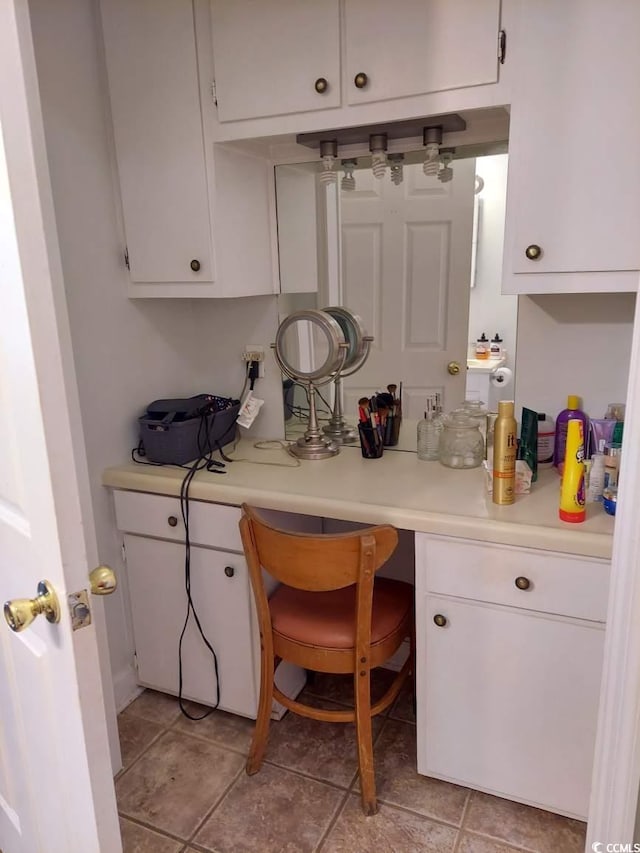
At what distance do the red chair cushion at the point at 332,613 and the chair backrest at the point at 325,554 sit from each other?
0.58 ft

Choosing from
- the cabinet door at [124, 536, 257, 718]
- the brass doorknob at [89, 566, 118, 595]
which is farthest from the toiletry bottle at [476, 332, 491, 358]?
the brass doorknob at [89, 566, 118, 595]

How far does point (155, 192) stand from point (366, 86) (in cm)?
68

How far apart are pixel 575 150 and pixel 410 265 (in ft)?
2.09

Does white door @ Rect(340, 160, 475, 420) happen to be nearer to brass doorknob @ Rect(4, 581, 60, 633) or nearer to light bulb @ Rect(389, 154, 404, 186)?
light bulb @ Rect(389, 154, 404, 186)

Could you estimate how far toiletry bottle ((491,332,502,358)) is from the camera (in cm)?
184

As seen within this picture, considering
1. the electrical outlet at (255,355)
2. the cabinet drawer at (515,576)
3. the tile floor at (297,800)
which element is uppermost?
the electrical outlet at (255,355)

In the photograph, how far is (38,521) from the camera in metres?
0.92

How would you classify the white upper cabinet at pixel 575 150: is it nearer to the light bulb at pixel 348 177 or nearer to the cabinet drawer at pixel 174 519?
the light bulb at pixel 348 177

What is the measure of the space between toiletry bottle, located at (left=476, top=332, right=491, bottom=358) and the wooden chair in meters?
0.68

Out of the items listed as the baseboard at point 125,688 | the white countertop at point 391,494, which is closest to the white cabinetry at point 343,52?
the white countertop at point 391,494

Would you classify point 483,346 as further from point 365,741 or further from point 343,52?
point 365,741

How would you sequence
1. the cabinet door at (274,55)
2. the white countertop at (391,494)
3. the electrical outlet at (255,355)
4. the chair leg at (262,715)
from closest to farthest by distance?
the white countertop at (391,494), the cabinet door at (274,55), the chair leg at (262,715), the electrical outlet at (255,355)

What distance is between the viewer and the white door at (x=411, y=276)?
73.1 inches

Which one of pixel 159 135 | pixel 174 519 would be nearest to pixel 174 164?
pixel 159 135
